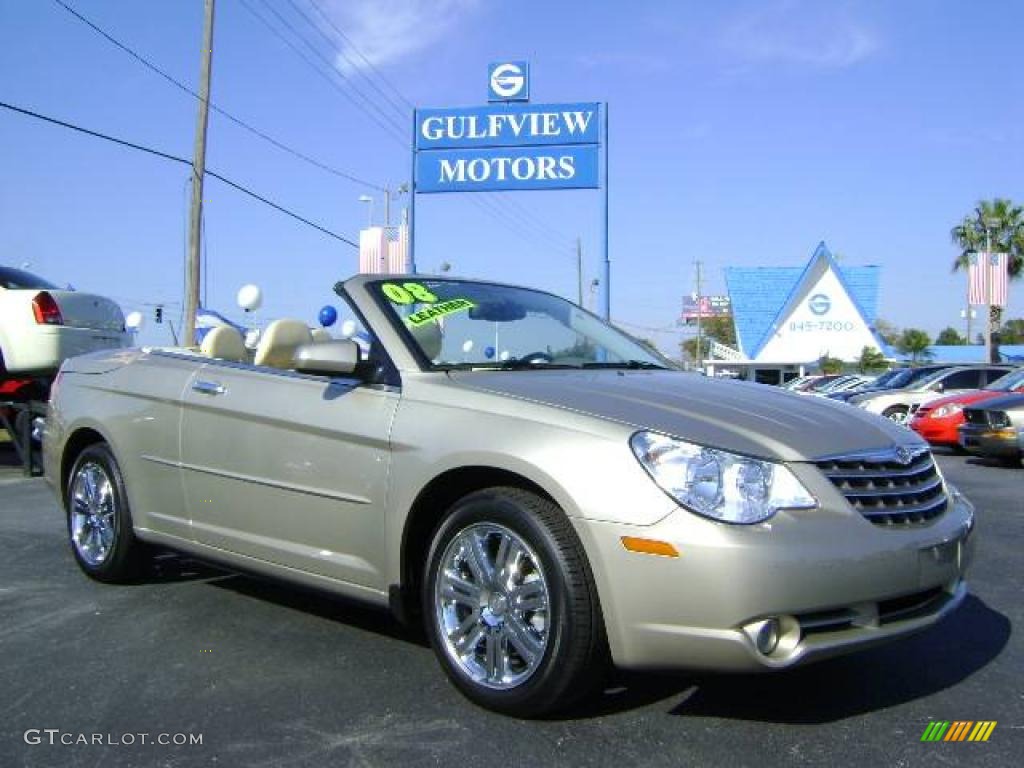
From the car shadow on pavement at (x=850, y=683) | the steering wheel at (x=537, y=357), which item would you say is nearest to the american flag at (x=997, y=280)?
the car shadow on pavement at (x=850, y=683)

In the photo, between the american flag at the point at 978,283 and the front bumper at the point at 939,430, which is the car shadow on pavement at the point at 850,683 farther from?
the american flag at the point at 978,283

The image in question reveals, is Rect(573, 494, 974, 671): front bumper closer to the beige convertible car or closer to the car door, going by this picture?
the beige convertible car

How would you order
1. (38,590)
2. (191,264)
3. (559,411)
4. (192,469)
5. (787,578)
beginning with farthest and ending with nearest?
1. (191,264)
2. (38,590)
3. (192,469)
4. (559,411)
5. (787,578)

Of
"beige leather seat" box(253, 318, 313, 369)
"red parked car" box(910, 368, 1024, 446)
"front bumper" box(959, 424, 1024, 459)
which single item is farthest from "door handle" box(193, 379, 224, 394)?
"red parked car" box(910, 368, 1024, 446)

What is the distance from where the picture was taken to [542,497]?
129 inches

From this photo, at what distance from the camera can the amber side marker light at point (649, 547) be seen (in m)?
2.94

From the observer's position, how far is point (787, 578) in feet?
9.48

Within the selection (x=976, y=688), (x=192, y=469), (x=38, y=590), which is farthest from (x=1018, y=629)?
(x=38, y=590)

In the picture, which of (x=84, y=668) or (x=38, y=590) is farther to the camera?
(x=38, y=590)

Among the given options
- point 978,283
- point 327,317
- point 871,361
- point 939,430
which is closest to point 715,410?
point 327,317

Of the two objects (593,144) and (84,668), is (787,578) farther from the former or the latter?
(593,144)

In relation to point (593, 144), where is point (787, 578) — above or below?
below

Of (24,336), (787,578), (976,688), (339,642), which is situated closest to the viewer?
(787,578)

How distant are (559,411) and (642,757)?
3.74 feet
